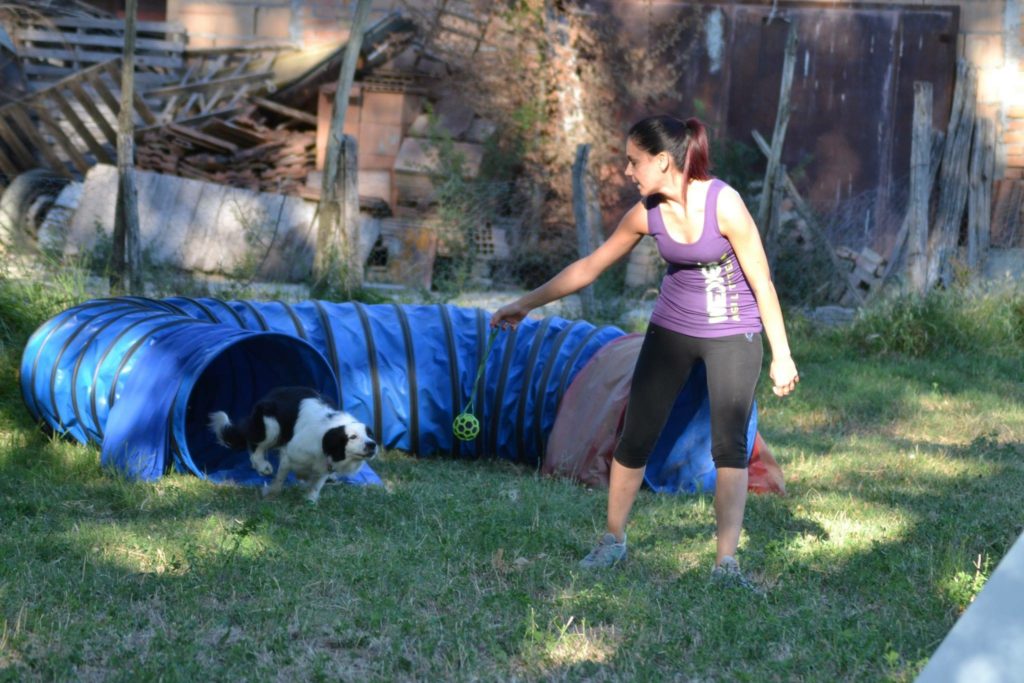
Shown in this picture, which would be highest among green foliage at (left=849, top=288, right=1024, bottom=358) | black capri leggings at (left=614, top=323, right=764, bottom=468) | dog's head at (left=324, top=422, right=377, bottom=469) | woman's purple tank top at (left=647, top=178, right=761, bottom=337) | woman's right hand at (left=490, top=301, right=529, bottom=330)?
woman's purple tank top at (left=647, top=178, right=761, bottom=337)

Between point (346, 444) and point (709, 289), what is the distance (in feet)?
7.34

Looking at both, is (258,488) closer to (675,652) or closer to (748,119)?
(675,652)

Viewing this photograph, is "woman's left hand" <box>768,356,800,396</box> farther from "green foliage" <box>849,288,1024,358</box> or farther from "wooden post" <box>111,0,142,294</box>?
"green foliage" <box>849,288,1024,358</box>

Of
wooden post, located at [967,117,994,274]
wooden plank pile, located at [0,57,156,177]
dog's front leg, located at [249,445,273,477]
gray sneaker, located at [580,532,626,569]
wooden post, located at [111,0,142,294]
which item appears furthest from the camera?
wooden plank pile, located at [0,57,156,177]

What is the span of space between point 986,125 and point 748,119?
3055mm

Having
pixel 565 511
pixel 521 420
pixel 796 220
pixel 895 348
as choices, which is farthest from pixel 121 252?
pixel 796 220

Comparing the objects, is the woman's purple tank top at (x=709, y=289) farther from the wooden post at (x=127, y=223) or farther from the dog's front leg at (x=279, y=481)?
the wooden post at (x=127, y=223)

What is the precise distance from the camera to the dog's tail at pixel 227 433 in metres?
6.67

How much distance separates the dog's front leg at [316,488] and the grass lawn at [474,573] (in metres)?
0.05

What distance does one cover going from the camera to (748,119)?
1617 centimetres

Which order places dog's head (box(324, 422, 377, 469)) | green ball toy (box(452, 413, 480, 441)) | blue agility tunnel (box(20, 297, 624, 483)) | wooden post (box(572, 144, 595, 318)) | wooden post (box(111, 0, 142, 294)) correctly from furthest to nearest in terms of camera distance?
wooden post (box(572, 144, 595, 318)), wooden post (box(111, 0, 142, 294)), green ball toy (box(452, 413, 480, 441)), blue agility tunnel (box(20, 297, 624, 483)), dog's head (box(324, 422, 377, 469))

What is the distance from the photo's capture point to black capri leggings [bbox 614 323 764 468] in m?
4.89

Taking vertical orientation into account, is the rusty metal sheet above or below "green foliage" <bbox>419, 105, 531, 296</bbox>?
above

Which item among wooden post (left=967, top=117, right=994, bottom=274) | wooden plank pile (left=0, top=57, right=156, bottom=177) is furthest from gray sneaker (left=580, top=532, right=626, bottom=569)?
wooden plank pile (left=0, top=57, right=156, bottom=177)
